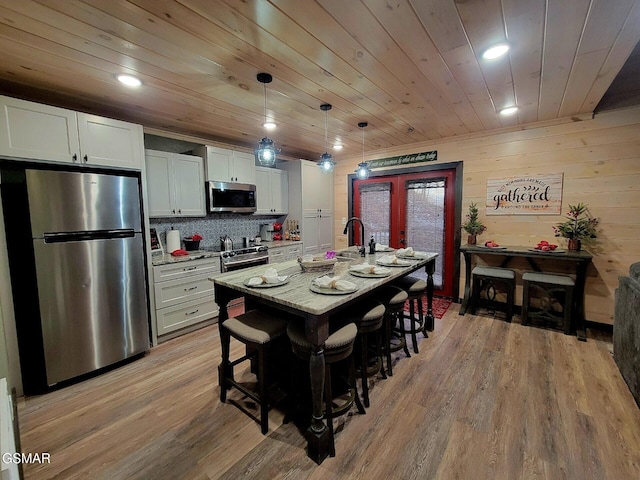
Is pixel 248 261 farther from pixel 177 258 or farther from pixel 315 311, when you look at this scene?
pixel 315 311

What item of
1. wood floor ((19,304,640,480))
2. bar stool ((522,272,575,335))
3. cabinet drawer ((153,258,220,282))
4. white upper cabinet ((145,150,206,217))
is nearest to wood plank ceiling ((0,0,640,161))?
white upper cabinet ((145,150,206,217))

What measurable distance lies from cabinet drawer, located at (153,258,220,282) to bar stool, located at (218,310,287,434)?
134 centimetres

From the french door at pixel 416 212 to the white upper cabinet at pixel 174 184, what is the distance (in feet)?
8.99

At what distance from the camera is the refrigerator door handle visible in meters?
2.18

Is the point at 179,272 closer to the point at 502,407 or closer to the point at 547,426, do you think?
the point at 502,407

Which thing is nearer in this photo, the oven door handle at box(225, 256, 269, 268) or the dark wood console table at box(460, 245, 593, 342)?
the dark wood console table at box(460, 245, 593, 342)

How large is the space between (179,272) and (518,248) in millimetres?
4070

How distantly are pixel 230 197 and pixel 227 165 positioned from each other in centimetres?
43

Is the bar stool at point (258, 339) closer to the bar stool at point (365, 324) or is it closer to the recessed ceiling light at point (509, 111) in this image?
the bar stool at point (365, 324)

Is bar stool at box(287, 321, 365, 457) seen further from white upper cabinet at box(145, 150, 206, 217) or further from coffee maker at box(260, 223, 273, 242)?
coffee maker at box(260, 223, 273, 242)

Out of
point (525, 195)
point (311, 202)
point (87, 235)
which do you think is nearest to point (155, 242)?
point (87, 235)

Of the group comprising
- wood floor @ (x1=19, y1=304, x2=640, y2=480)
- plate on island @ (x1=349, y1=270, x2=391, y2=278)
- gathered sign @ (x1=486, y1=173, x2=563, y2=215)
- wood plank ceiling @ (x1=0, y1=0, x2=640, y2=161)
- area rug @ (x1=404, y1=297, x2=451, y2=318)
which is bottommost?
wood floor @ (x1=19, y1=304, x2=640, y2=480)

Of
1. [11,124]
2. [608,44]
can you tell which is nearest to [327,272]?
[608,44]

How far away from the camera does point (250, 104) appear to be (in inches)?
105
